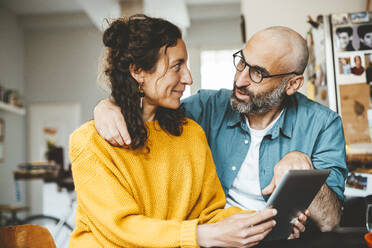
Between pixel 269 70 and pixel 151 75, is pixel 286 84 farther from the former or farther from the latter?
pixel 151 75

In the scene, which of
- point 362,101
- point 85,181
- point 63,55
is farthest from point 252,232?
point 63,55

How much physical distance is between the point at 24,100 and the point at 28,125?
479mm

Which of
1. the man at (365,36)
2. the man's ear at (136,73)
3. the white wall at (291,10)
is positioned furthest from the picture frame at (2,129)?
the man at (365,36)

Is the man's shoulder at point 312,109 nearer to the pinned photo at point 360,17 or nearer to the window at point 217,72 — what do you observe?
the pinned photo at point 360,17

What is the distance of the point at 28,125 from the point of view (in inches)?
253

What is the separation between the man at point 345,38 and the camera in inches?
82.5

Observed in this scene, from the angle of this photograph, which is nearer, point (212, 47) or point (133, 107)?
point (133, 107)

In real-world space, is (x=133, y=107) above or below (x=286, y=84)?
below

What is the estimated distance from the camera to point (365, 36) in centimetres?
208

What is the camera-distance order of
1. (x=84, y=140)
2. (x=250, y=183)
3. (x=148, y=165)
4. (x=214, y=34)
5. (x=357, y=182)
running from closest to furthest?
1. (x=84, y=140)
2. (x=148, y=165)
3. (x=250, y=183)
4. (x=357, y=182)
5. (x=214, y=34)

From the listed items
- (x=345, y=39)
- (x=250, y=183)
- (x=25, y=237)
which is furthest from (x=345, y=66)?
(x=25, y=237)

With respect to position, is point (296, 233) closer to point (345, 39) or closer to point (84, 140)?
point (84, 140)

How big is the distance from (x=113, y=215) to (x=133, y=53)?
54 centimetres

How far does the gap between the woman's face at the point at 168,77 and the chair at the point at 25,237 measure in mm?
569
